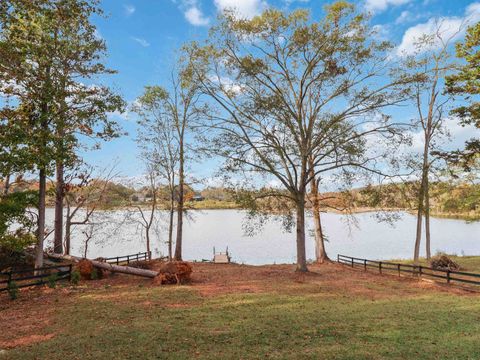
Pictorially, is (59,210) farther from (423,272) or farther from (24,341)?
(423,272)

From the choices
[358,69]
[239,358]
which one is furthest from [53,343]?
[358,69]

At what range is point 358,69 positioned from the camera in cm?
2009

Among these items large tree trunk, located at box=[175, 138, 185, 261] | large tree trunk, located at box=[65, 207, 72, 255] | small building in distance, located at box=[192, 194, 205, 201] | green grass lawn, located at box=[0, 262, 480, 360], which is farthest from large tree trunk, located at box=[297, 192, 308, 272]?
large tree trunk, located at box=[65, 207, 72, 255]

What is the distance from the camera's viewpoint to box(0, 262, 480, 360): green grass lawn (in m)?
7.70

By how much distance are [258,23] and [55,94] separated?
1165 centimetres

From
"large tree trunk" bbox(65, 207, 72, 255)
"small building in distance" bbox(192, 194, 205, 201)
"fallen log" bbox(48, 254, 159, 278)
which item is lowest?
"fallen log" bbox(48, 254, 159, 278)

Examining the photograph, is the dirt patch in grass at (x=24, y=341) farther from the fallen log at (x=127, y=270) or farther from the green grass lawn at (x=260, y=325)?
the fallen log at (x=127, y=270)

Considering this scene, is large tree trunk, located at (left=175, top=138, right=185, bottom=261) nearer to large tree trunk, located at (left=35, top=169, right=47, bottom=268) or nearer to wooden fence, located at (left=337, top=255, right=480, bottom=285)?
large tree trunk, located at (left=35, top=169, right=47, bottom=268)

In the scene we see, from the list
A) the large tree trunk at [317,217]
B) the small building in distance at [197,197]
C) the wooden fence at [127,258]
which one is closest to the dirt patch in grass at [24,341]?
the wooden fence at [127,258]

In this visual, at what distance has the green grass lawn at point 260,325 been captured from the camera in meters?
7.70

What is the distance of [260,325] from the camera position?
32.0 feet

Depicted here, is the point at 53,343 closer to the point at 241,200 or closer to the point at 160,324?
the point at 160,324

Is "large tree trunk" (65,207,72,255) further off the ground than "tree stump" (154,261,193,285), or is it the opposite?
"large tree trunk" (65,207,72,255)

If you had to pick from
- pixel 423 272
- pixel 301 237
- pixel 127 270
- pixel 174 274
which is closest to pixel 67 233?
pixel 127 270
